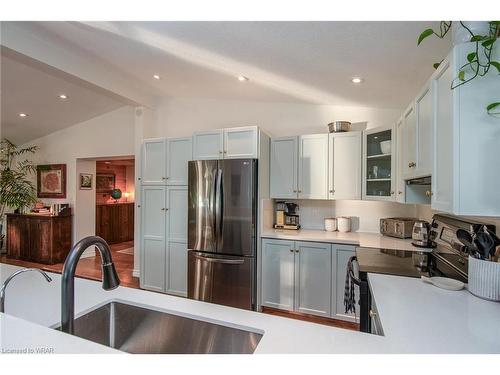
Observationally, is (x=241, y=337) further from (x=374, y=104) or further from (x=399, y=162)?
(x=374, y=104)

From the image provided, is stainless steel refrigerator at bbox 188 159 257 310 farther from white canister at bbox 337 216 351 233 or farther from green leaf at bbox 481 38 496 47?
green leaf at bbox 481 38 496 47

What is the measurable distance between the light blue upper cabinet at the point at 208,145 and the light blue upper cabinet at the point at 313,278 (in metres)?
1.40

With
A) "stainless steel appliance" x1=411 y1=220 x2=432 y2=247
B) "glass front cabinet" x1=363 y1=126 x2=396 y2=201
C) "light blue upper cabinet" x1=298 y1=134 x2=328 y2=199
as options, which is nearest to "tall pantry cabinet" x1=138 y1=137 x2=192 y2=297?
"light blue upper cabinet" x1=298 y1=134 x2=328 y2=199

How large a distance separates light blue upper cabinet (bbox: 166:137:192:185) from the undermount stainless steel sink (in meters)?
2.23

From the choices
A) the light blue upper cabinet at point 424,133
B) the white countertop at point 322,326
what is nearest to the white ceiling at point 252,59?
the light blue upper cabinet at point 424,133

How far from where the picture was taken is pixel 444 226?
2.04 m

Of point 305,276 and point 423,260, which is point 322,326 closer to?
point 423,260

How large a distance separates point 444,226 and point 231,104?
2916 millimetres

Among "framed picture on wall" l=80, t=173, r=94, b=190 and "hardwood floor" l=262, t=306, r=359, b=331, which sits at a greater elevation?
"framed picture on wall" l=80, t=173, r=94, b=190

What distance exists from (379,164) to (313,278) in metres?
1.40

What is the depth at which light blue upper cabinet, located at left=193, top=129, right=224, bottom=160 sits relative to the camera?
9.95 feet

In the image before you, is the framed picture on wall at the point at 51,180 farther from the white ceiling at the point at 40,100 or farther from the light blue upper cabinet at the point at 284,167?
the light blue upper cabinet at the point at 284,167

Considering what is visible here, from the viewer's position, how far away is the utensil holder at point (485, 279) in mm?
1184
